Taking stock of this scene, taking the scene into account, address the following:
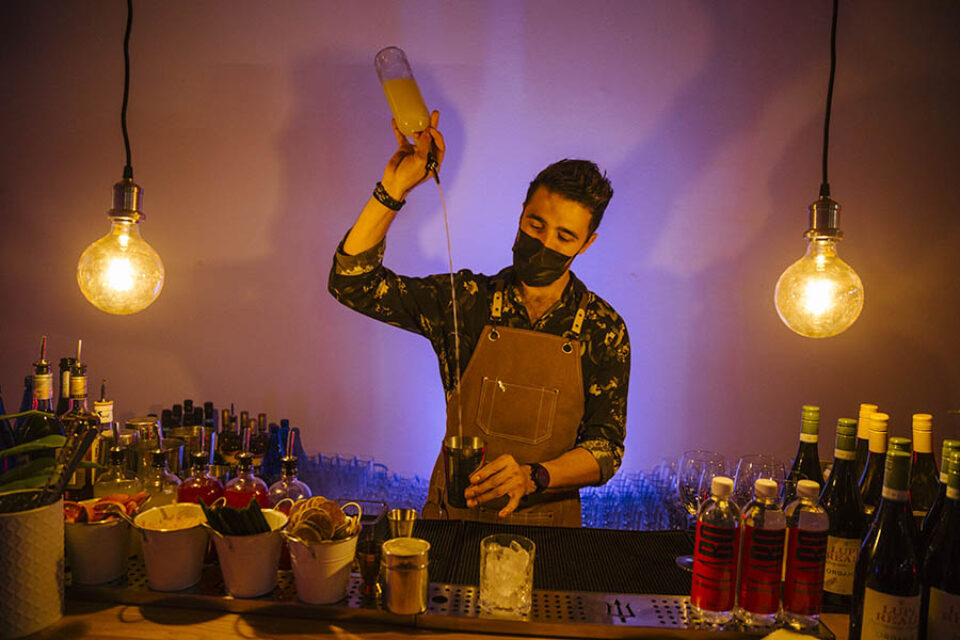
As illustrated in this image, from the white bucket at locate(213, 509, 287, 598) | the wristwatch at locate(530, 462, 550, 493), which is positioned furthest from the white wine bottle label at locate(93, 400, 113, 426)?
the wristwatch at locate(530, 462, 550, 493)

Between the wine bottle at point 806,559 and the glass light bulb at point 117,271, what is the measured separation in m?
1.64

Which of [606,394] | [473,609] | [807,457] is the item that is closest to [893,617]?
[807,457]

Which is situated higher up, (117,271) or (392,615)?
(117,271)

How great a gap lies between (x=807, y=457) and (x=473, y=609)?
99 cm

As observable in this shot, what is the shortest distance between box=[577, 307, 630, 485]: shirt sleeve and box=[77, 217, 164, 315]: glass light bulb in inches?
59.9

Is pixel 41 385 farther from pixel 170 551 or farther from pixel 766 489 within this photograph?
pixel 766 489

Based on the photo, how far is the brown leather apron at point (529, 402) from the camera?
2.43 m

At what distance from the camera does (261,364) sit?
3.04 m

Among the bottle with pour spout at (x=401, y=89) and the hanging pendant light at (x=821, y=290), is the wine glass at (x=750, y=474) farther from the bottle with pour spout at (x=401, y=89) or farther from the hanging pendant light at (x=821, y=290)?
the bottle with pour spout at (x=401, y=89)

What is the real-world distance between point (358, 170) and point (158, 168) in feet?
3.07

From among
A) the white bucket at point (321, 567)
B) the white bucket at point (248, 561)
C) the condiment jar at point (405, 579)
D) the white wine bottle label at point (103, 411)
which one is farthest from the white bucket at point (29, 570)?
the white wine bottle label at point (103, 411)

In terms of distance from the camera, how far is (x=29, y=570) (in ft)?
3.74

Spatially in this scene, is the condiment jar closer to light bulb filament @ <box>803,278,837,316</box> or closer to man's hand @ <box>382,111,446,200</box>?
light bulb filament @ <box>803,278,837,316</box>

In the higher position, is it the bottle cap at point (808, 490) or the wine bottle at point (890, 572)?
the bottle cap at point (808, 490)
